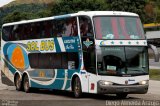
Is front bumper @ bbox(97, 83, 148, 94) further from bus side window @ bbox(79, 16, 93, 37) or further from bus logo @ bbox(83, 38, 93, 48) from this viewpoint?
bus side window @ bbox(79, 16, 93, 37)

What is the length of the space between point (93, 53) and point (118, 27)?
1.54m

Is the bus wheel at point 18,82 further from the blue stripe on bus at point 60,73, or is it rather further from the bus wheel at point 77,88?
the bus wheel at point 77,88

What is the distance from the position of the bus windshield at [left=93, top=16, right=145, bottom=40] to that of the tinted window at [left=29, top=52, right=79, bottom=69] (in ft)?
6.14

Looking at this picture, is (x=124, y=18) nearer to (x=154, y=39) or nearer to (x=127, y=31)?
(x=127, y=31)

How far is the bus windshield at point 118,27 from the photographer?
832 inches

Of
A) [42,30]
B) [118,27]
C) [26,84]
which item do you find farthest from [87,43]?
[26,84]

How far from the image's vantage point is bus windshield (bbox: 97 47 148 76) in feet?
67.9

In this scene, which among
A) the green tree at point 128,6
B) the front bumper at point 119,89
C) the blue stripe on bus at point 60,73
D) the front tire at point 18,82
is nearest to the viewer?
the front bumper at point 119,89

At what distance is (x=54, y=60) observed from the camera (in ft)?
80.7

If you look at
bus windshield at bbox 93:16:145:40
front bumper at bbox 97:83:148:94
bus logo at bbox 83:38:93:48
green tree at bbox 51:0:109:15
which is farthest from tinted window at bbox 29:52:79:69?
green tree at bbox 51:0:109:15

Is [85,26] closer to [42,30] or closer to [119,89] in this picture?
[119,89]

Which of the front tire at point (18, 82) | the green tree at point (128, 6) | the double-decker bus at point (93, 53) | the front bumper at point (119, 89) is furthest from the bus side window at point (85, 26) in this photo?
the green tree at point (128, 6)

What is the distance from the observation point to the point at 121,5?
92688 mm

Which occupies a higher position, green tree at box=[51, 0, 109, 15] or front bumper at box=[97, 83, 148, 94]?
front bumper at box=[97, 83, 148, 94]
